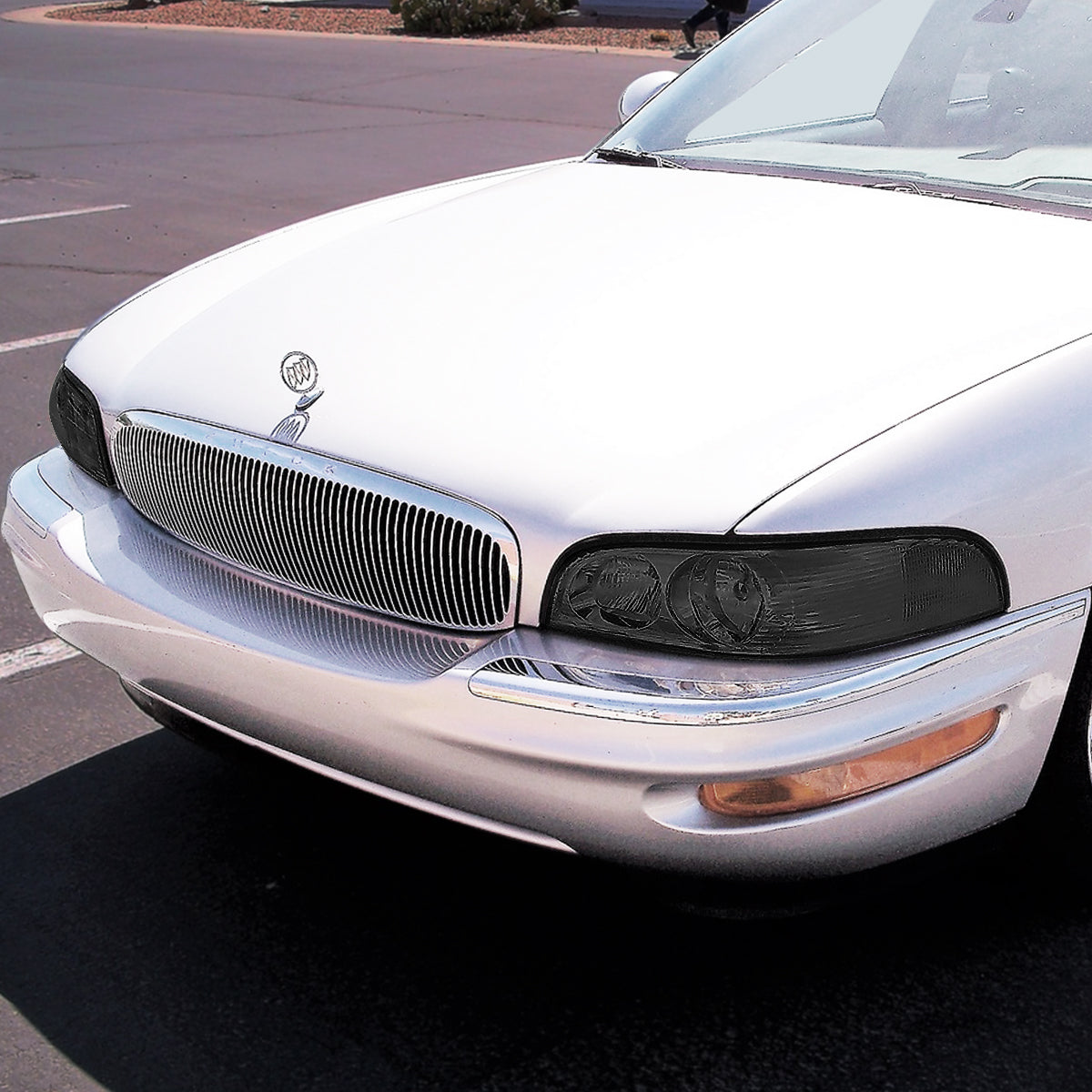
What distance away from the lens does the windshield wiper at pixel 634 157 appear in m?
3.62

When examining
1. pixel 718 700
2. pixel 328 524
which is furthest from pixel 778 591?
pixel 328 524

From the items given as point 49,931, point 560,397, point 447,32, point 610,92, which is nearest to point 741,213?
point 560,397

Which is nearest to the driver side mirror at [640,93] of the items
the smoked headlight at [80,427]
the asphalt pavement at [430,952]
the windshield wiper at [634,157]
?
the windshield wiper at [634,157]

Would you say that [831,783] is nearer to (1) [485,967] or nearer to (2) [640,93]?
(1) [485,967]

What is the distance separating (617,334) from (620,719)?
0.75 m

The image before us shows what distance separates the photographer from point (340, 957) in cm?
266

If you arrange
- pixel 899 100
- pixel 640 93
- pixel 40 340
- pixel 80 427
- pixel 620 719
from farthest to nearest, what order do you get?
pixel 40 340 < pixel 640 93 < pixel 899 100 < pixel 80 427 < pixel 620 719

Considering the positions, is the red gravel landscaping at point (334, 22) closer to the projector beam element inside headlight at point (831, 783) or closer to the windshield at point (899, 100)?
the windshield at point (899, 100)

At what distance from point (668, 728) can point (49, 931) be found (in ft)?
4.33

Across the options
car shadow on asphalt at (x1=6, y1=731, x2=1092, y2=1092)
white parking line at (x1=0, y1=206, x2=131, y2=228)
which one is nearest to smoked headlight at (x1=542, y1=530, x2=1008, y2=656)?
car shadow on asphalt at (x1=6, y1=731, x2=1092, y2=1092)

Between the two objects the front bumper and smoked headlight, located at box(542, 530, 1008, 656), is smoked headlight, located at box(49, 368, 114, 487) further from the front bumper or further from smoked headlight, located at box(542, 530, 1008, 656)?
smoked headlight, located at box(542, 530, 1008, 656)

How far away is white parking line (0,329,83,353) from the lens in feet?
22.5

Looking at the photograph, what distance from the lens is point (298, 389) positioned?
260cm

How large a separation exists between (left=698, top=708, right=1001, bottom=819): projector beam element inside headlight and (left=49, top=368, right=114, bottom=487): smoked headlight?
4.77 feet
